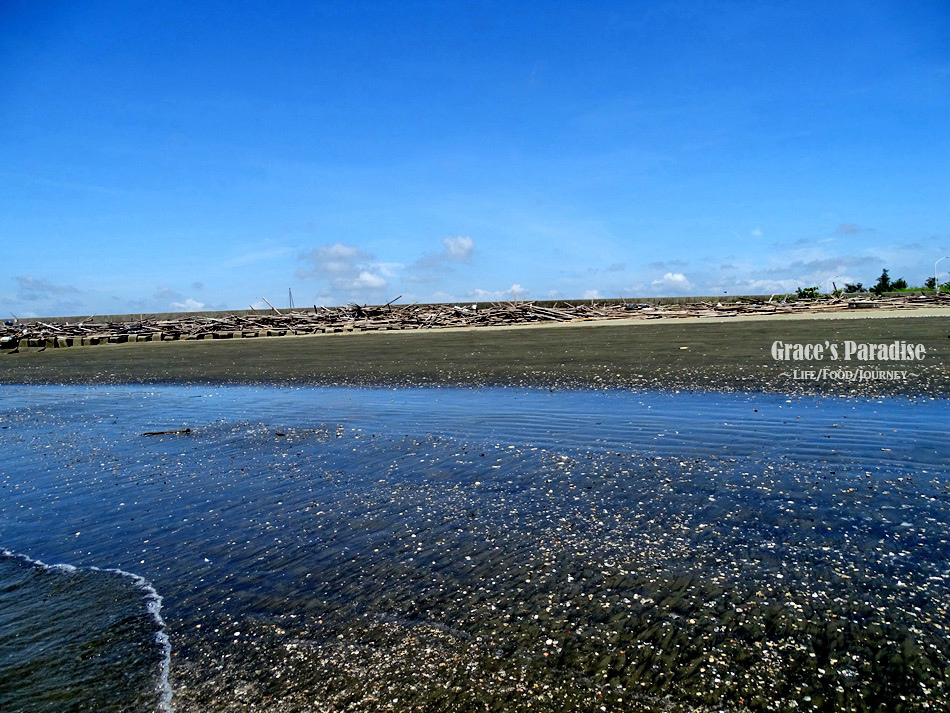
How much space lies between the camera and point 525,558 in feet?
17.9

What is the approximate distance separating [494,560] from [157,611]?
2.74 metres

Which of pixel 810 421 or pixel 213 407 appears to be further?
pixel 213 407

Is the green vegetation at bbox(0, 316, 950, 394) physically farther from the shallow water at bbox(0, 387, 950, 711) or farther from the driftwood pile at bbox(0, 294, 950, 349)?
the driftwood pile at bbox(0, 294, 950, 349)

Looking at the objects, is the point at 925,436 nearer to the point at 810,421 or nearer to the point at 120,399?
the point at 810,421

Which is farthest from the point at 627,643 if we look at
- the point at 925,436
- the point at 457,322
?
the point at 457,322

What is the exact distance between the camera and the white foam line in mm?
3732

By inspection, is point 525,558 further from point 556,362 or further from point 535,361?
point 535,361

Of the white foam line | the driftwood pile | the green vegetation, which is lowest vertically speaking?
the white foam line

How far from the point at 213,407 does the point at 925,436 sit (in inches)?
572

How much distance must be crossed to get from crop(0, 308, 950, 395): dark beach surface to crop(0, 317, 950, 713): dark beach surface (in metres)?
2.73

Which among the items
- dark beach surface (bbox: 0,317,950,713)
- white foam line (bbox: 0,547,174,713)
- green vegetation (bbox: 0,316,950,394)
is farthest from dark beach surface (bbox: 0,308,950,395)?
white foam line (bbox: 0,547,174,713)

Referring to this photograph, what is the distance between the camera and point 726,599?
453cm

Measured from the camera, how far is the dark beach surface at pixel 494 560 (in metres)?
3.73

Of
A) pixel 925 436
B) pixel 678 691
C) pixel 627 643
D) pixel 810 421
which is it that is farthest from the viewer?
pixel 810 421
